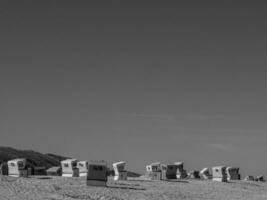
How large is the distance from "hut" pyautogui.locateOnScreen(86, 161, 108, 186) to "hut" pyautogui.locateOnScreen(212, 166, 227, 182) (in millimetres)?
20594

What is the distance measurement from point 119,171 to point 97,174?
32.7ft

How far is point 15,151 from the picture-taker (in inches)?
3868

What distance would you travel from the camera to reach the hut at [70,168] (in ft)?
156

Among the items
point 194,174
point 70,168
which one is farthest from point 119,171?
point 194,174

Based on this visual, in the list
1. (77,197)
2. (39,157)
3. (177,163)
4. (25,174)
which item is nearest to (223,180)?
(177,163)

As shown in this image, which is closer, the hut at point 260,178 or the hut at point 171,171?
the hut at point 171,171

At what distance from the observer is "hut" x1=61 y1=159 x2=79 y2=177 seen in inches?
1868

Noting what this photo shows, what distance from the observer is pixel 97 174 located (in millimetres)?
36375

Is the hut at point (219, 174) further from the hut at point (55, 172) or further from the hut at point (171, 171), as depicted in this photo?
the hut at point (55, 172)


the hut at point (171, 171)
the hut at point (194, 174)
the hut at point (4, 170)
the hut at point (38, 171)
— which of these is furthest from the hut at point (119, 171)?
the hut at point (194, 174)

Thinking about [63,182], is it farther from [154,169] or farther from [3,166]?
[154,169]

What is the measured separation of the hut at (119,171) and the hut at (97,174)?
8.15 metres

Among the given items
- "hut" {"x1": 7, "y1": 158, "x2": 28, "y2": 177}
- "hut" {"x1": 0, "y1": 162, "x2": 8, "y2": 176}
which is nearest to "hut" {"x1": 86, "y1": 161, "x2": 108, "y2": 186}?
"hut" {"x1": 7, "y1": 158, "x2": 28, "y2": 177}

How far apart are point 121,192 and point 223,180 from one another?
2414cm
